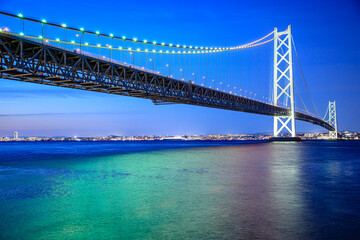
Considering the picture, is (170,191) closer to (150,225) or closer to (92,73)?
(150,225)

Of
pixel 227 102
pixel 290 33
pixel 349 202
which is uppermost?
pixel 290 33

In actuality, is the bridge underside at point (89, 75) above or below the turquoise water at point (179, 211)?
above

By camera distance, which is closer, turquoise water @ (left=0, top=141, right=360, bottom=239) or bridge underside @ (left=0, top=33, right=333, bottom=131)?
turquoise water @ (left=0, top=141, right=360, bottom=239)

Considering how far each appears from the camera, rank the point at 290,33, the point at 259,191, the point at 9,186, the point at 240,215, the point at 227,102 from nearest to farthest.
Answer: the point at 240,215, the point at 259,191, the point at 9,186, the point at 227,102, the point at 290,33

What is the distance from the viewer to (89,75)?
96.2 ft

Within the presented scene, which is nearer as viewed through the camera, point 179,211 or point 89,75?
point 179,211

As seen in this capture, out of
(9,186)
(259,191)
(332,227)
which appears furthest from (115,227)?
(9,186)

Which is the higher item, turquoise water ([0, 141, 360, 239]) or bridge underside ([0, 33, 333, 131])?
bridge underside ([0, 33, 333, 131])

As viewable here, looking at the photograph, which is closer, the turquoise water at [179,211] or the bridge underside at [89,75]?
the turquoise water at [179,211]

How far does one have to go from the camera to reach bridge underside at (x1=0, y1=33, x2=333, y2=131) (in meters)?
22.8

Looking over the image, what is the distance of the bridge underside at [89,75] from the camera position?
22844 millimetres

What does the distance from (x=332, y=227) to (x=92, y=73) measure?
85.3 feet

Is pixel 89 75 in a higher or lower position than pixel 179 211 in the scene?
higher

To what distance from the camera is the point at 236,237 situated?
17.9 ft
